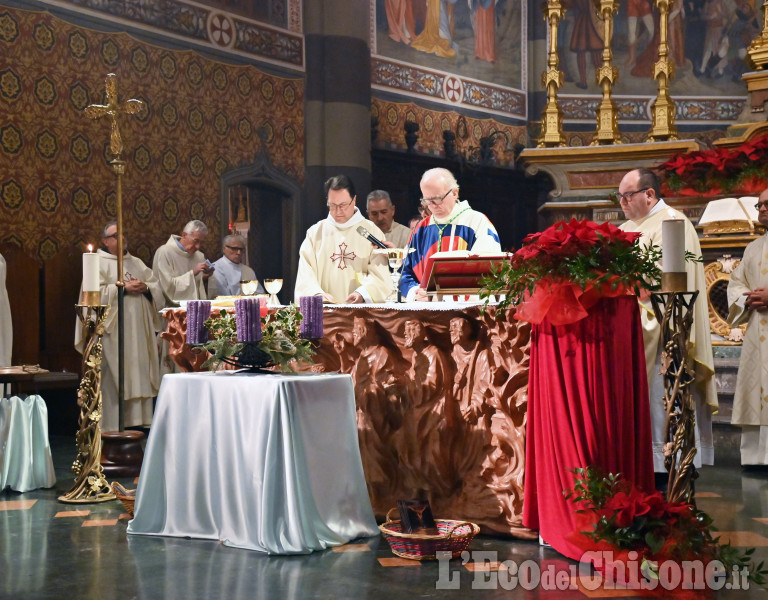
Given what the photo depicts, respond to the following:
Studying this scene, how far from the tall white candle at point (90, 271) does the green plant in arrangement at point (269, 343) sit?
50.5 inches

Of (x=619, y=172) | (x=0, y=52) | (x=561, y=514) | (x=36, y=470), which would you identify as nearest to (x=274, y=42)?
(x=0, y=52)

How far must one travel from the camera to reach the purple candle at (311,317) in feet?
15.6

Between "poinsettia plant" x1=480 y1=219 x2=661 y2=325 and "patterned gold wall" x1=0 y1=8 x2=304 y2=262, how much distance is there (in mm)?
5887

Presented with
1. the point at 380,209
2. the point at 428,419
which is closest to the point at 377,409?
the point at 428,419

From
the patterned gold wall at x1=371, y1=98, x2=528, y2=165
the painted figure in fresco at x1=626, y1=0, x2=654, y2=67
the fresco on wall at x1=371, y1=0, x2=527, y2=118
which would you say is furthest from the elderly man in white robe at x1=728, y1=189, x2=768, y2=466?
the painted figure in fresco at x1=626, y1=0, x2=654, y2=67

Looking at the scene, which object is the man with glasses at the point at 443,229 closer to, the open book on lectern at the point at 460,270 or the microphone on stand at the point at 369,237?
the microphone on stand at the point at 369,237

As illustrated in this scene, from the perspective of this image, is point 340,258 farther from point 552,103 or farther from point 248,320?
point 552,103

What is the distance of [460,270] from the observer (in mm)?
4977

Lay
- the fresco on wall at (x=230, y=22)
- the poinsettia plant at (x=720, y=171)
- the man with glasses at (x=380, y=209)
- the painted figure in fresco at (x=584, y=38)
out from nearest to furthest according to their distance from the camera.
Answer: the poinsettia plant at (x=720, y=171)
the man with glasses at (x=380, y=209)
the fresco on wall at (x=230, y=22)
the painted figure in fresco at (x=584, y=38)

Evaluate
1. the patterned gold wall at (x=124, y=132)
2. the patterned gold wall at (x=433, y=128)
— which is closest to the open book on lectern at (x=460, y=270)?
the patterned gold wall at (x=124, y=132)

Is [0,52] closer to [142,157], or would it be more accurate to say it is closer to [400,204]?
[142,157]

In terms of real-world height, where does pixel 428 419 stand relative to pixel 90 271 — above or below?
below

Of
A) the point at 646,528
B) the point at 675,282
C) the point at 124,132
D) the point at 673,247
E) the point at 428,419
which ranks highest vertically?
the point at 124,132

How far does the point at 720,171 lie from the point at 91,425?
16.2 feet
